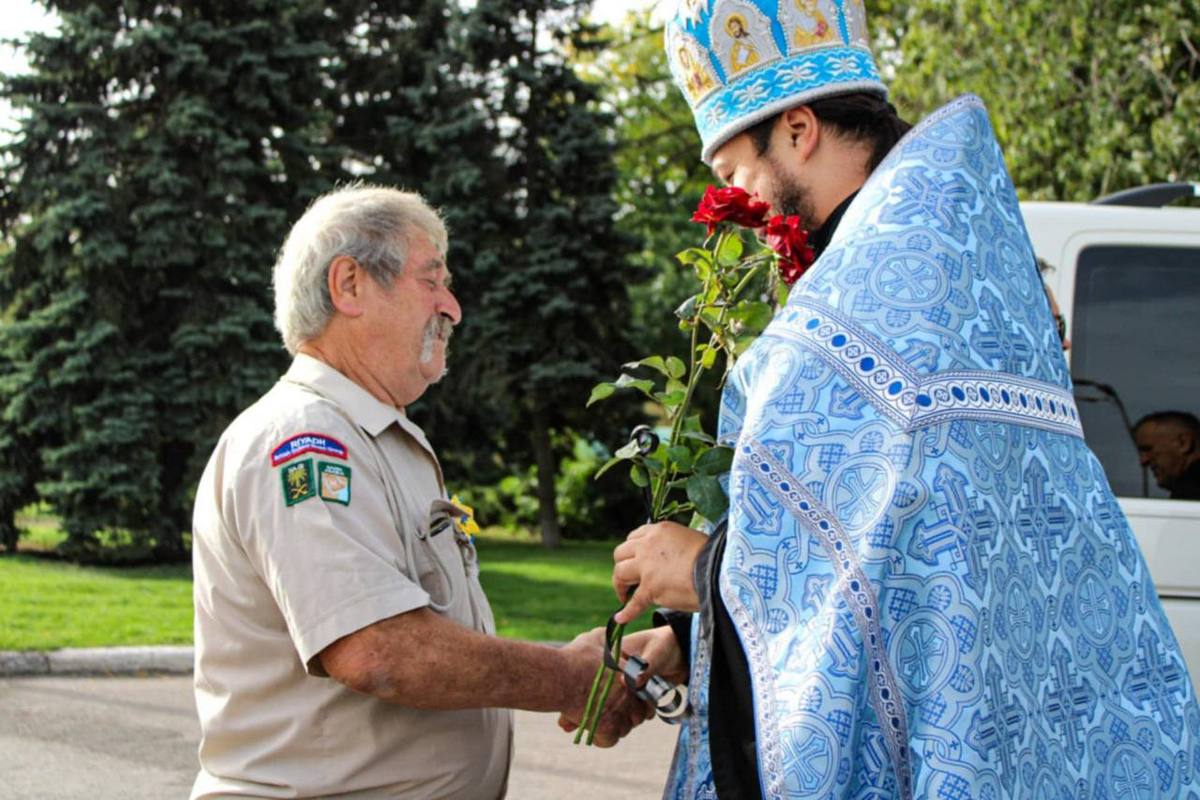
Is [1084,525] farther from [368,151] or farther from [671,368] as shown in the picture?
[368,151]

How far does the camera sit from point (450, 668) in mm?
2533

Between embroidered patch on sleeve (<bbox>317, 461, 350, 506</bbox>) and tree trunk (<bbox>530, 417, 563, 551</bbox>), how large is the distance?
15254 millimetres

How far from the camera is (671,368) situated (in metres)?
2.59

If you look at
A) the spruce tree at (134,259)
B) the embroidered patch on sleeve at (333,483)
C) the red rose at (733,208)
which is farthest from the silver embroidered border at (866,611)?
the spruce tree at (134,259)

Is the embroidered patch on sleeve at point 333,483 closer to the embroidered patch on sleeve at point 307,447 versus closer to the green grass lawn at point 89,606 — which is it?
the embroidered patch on sleeve at point 307,447

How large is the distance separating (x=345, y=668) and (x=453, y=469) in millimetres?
16606

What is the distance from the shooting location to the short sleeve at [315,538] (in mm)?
2451

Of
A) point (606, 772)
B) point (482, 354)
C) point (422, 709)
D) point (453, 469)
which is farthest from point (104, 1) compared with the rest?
point (422, 709)

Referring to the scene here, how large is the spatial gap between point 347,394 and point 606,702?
0.82 m

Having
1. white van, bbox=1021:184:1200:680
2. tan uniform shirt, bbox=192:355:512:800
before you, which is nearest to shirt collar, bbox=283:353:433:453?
tan uniform shirt, bbox=192:355:512:800

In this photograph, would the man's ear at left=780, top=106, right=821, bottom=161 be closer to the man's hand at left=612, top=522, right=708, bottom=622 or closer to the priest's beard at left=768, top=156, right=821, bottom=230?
the priest's beard at left=768, top=156, right=821, bottom=230

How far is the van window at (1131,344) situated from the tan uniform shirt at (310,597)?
2.53 metres

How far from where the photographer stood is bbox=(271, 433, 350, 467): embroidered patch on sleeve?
2.53 meters

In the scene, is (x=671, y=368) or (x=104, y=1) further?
(x=104, y=1)
